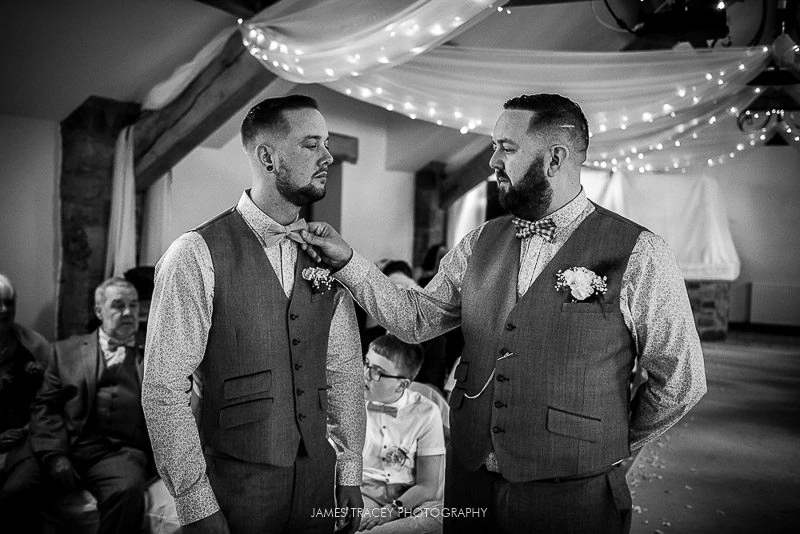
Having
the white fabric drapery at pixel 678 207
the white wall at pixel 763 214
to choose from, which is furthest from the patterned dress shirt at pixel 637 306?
the white wall at pixel 763 214

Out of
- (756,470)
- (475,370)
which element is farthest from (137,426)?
(756,470)

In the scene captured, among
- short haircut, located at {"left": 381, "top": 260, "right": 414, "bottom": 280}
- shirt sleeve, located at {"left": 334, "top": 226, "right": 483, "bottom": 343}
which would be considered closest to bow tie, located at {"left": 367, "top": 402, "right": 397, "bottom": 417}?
shirt sleeve, located at {"left": 334, "top": 226, "right": 483, "bottom": 343}

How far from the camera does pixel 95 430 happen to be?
10.5 ft

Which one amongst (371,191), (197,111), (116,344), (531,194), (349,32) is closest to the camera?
(531,194)

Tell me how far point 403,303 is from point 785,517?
2937 millimetres

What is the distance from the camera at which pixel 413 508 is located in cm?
271

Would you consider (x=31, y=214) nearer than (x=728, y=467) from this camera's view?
Yes

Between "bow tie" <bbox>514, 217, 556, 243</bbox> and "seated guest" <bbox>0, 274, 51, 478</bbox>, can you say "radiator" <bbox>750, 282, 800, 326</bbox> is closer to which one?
"seated guest" <bbox>0, 274, 51, 478</bbox>

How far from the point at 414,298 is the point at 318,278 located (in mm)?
339

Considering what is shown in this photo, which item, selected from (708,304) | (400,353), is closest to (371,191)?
(400,353)

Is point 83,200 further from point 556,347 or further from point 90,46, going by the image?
point 556,347

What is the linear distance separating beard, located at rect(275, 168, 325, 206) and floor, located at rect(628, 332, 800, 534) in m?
2.63

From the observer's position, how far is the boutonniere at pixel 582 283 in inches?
71.3

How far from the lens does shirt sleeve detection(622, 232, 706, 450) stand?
181cm
